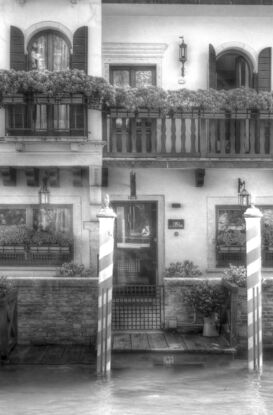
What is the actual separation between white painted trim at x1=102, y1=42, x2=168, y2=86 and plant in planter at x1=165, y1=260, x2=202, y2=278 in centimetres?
403

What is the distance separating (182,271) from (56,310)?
310 centimetres

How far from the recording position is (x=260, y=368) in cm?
1102

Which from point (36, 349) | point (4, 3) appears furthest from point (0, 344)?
point (4, 3)

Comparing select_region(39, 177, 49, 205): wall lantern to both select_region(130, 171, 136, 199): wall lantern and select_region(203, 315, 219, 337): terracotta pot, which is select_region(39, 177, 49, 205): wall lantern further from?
select_region(203, 315, 219, 337): terracotta pot

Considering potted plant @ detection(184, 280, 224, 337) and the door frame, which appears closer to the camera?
potted plant @ detection(184, 280, 224, 337)

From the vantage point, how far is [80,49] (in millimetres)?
14680

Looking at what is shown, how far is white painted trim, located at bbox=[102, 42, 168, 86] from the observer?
1587 centimetres

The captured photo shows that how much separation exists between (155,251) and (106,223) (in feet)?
16.6

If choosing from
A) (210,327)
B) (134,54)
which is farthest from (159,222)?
(134,54)

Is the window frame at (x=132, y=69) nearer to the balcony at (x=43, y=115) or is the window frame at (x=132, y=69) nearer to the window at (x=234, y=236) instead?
the balcony at (x=43, y=115)

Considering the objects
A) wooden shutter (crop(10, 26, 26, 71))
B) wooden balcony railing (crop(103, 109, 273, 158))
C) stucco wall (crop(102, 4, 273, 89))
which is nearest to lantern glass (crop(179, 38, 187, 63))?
stucco wall (crop(102, 4, 273, 89))

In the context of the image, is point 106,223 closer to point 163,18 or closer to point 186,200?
point 186,200

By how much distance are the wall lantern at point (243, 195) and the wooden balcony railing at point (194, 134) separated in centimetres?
80

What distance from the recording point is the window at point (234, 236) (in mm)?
15578
